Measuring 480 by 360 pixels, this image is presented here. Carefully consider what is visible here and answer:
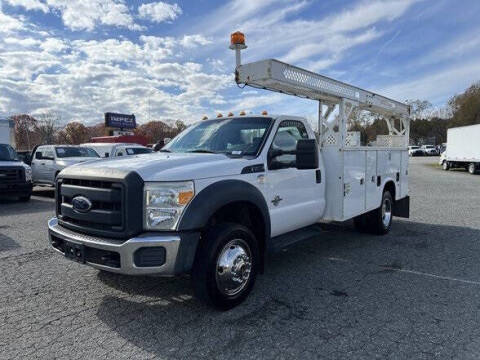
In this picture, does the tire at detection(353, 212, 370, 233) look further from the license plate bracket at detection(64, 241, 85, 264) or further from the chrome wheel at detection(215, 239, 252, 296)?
the license plate bracket at detection(64, 241, 85, 264)

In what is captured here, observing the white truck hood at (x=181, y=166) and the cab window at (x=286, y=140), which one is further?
the cab window at (x=286, y=140)

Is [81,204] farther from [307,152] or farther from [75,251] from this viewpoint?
[307,152]

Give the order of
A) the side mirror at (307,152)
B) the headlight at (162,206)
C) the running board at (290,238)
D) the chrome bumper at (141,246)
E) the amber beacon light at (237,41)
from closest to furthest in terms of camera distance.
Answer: the chrome bumper at (141,246) → the headlight at (162,206) → the side mirror at (307,152) → the running board at (290,238) → the amber beacon light at (237,41)

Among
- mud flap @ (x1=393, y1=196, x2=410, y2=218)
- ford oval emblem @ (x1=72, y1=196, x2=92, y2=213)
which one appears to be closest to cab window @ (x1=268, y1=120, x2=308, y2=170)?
ford oval emblem @ (x1=72, y1=196, x2=92, y2=213)

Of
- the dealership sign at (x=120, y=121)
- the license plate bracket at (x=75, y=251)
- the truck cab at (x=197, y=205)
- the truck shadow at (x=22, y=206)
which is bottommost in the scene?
the truck shadow at (x=22, y=206)

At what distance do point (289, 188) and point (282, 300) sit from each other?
4.35 ft

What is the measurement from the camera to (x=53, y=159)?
44.5ft

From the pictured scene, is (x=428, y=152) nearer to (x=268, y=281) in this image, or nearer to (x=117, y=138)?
(x=117, y=138)

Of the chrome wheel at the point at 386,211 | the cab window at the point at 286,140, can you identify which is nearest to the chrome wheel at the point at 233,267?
the cab window at the point at 286,140

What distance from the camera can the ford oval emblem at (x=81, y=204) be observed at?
3484 mm

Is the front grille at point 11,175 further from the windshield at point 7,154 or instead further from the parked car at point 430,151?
the parked car at point 430,151

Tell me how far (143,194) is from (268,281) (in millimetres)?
2044

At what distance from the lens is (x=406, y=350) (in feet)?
9.79

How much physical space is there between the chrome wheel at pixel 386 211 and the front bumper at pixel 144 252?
4.76 m
